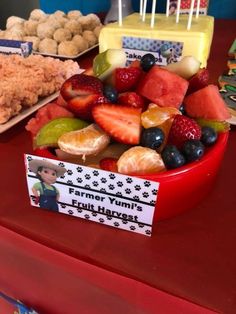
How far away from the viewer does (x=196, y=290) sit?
45cm

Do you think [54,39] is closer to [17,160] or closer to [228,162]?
[17,160]

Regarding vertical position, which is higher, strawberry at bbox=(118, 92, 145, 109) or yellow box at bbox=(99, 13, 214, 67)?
yellow box at bbox=(99, 13, 214, 67)

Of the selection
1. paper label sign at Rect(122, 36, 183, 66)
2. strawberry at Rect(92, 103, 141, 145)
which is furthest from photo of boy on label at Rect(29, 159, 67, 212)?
paper label sign at Rect(122, 36, 183, 66)

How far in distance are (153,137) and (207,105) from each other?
0.47ft

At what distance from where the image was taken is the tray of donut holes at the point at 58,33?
129 cm

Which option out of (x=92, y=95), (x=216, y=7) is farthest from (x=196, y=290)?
(x=216, y=7)

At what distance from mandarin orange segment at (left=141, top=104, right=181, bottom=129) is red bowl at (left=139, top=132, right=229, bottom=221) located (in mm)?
85

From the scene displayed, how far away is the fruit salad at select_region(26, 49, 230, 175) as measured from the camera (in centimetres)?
53

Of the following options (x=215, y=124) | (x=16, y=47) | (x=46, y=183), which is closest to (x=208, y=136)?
(x=215, y=124)

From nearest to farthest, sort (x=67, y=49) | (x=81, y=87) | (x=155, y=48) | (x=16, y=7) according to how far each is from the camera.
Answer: (x=81, y=87), (x=155, y=48), (x=67, y=49), (x=16, y=7)

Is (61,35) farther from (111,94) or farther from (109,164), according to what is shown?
(109,164)

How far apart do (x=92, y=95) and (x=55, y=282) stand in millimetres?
319

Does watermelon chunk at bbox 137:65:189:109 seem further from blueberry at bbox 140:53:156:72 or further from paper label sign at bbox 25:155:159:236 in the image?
paper label sign at bbox 25:155:159:236

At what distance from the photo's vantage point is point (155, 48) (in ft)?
3.22
